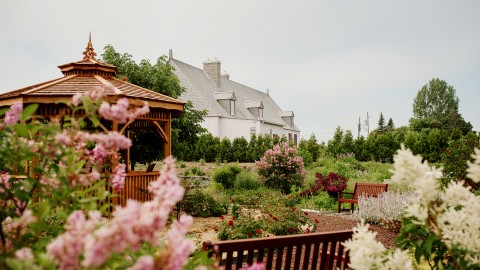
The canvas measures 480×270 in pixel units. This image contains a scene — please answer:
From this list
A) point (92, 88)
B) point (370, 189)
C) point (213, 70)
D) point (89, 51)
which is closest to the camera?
point (92, 88)

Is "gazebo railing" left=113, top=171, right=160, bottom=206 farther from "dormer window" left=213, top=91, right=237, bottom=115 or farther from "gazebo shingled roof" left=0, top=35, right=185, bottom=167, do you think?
"dormer window" left=213, top=91, right=237, bottom=115

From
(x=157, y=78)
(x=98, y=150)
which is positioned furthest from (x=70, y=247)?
(x=157, y=78)

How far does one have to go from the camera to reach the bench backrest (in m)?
Result: 11.4

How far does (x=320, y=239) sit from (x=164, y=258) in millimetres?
2637

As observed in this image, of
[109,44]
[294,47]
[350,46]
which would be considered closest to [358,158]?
[294,47]

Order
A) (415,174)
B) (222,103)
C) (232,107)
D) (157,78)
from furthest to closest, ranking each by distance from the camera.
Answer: (232,107) → (222,103) → (157,78) → (415,174)

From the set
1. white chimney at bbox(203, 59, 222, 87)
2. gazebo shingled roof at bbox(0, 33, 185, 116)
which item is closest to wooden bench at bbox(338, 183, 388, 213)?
gazebo shingled roof at bbox(0, 33, 185, 116)

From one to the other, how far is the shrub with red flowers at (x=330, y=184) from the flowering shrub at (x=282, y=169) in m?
1.54

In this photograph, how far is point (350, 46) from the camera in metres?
13.6

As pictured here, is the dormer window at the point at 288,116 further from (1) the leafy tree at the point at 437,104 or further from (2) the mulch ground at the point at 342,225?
(2) the mulch ground at the point at 342,225

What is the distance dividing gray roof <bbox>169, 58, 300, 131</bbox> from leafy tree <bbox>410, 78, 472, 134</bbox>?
109 feet

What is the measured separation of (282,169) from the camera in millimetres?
16203

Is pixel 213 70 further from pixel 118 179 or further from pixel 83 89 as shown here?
pixel 118 179

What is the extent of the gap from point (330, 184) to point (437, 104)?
5859cm
